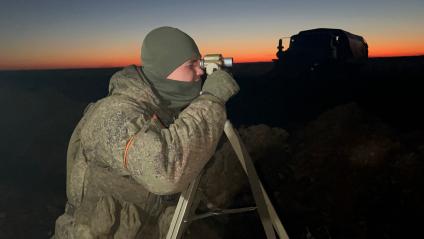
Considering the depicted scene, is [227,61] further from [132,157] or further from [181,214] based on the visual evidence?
[181,214]

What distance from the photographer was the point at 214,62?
6.70 feet

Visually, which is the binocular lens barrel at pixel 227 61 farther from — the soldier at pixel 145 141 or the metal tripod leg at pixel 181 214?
the metal tripod leg at pixel 181 214

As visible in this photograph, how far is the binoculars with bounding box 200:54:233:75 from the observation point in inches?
80.2

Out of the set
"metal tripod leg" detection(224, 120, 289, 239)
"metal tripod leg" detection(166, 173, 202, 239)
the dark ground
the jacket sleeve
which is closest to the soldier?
the jacket sleeve

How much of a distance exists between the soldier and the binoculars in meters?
0.07

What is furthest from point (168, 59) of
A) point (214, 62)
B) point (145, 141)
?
point (145, 141)

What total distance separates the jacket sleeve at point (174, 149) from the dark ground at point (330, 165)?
3879 millimetres

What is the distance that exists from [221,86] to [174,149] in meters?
0.45

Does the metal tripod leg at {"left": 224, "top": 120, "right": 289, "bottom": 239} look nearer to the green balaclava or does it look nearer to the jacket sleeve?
the green balaclava

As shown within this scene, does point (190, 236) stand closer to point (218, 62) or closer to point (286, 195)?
point (286, 195)

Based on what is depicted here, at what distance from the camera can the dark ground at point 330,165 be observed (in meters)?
6.20

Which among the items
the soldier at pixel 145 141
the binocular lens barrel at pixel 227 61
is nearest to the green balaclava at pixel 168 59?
the soldier at pixel 145 141

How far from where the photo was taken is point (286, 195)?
7039mm

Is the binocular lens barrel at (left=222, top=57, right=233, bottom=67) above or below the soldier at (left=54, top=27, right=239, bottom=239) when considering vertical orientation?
above
